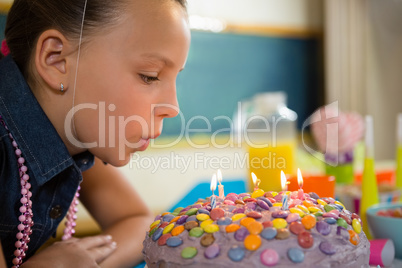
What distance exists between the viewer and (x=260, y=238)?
1.55ft

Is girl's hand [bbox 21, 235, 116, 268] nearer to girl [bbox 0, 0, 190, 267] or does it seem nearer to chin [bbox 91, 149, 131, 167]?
girl [bbox 0, 0, 190, 267]

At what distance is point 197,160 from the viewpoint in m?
3.21

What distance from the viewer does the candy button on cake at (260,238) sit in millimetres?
463

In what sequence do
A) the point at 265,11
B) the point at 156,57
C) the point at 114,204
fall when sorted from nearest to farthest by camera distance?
the point at 156,57 → the point at 114,204 → the point at 265,11

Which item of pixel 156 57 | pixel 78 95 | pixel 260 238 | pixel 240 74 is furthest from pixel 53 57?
pixel 240 74

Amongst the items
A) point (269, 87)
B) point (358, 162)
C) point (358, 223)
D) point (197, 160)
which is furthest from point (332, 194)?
point (269, 87)

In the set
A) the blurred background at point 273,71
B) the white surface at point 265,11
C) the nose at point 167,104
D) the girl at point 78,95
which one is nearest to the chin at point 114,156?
the girl at point 78,95

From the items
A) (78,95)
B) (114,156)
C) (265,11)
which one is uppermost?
(265,11)

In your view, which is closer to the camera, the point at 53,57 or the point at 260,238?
the point at 260,238

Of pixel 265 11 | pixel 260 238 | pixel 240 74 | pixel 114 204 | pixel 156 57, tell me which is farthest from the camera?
pixel 265 11

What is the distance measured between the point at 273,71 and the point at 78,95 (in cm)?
289

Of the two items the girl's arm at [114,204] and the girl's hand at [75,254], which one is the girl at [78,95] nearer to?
the girl's hand at [75,254]

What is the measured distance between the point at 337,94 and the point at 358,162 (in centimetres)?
183

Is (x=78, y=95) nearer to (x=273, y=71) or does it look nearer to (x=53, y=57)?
(x=53, y=57)
